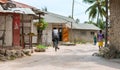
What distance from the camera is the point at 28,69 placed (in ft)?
46.9

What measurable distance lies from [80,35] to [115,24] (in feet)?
111

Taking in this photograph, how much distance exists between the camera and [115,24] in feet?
67.2

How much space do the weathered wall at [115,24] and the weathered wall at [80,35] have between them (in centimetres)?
2979

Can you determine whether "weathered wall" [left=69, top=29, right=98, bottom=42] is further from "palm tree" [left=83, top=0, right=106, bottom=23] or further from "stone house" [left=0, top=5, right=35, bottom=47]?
"stone house" [left=0, top=5, right=35, bottom=47]

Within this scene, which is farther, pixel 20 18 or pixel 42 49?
pixel 42 49

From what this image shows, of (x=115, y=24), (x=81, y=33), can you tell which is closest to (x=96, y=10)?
(x=81, y=33)

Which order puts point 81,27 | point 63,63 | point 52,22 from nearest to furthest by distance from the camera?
point 63,63 → point 52,22 → point 81,27

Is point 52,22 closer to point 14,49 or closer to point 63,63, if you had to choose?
point 14,49

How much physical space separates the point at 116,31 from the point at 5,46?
6.34 meters

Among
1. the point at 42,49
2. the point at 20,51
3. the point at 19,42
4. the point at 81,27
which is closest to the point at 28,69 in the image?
the point at 20,51

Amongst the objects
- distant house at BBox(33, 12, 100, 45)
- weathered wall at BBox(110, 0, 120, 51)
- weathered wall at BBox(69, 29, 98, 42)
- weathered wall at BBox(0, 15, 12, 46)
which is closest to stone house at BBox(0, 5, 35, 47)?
weathered wall at BBox(0, 15, 12, 46)

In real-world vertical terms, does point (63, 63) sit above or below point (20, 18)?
below

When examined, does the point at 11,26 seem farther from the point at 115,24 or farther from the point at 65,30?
the point at 65,30

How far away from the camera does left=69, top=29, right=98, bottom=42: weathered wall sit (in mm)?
51372
